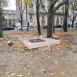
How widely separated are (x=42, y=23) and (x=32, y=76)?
39513 millimetres

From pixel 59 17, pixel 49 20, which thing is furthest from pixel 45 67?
pixel 59 17

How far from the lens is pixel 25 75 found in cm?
297

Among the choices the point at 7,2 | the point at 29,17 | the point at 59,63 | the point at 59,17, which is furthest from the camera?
the point at 59,17

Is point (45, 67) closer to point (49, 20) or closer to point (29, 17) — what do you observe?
point (49, 20)

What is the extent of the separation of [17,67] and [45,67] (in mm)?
1075

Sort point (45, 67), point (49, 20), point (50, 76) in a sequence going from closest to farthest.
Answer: point (50, 76)
point (45, 67)
point (49, 20)

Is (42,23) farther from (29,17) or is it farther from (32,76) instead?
(32,76)

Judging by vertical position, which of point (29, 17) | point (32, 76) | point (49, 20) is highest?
point (29, 17)

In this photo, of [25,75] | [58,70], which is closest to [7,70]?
[25,75]

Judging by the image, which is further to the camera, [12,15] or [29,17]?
[12,15]

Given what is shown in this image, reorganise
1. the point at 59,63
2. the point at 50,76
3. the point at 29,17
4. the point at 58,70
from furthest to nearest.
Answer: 1. the point at 29,17
2. the point at 59,63
3. the point at 58,70
4. the point at 50,76

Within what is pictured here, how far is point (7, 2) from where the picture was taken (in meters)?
20.8

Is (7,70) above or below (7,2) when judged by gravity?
below

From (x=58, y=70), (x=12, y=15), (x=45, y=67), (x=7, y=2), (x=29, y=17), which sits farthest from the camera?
(x=12, y=15)
